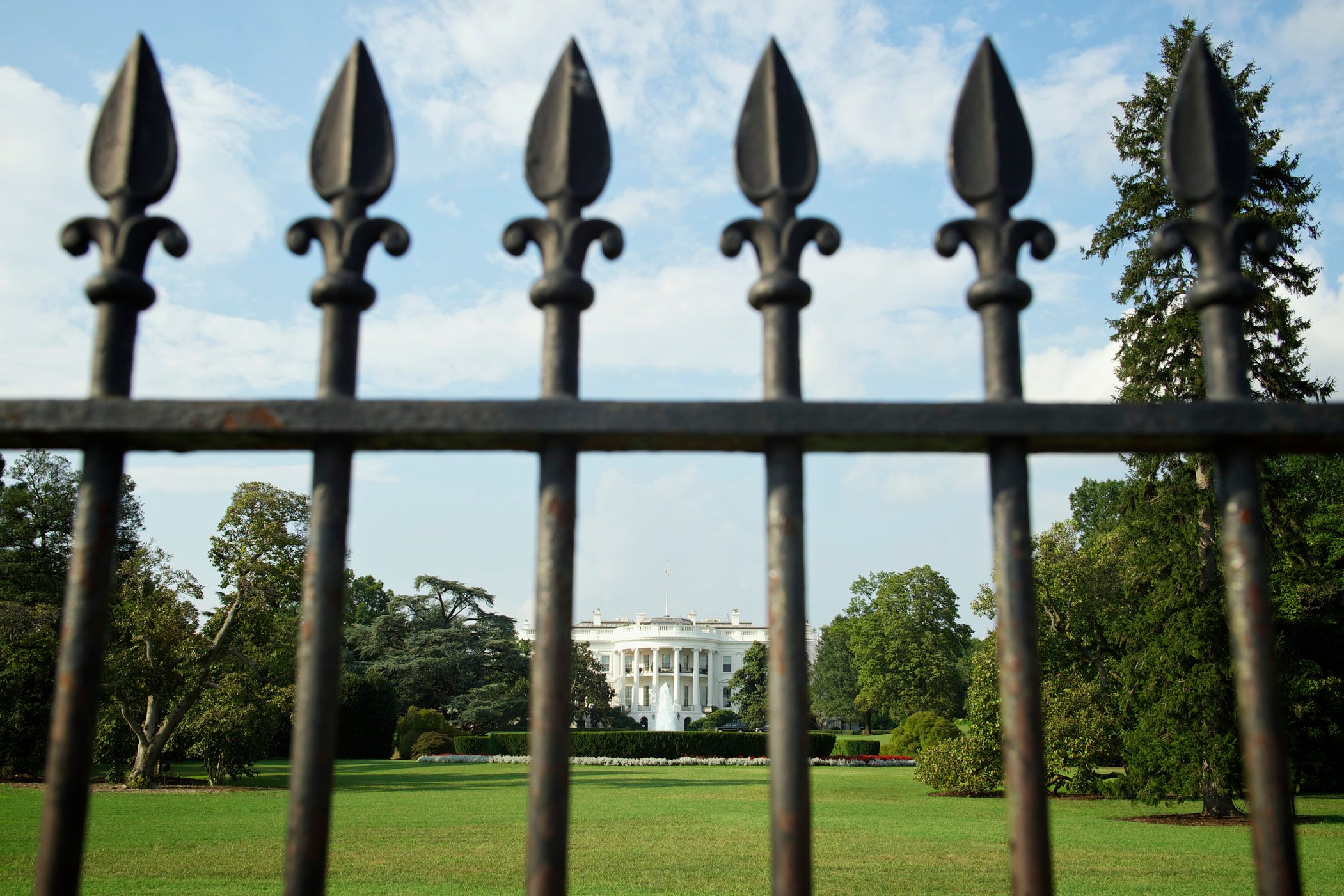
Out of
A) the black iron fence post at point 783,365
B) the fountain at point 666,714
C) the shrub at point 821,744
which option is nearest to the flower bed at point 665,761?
the shrub at point 821,744

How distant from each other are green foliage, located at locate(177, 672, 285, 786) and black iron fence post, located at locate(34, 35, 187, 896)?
2226 cm

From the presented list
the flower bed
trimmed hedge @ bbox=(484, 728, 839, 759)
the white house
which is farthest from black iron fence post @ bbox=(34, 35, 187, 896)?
the white house

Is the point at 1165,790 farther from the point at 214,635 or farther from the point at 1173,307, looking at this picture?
the point at 214,635

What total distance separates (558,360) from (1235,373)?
52.6 inches

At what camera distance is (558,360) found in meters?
1.90

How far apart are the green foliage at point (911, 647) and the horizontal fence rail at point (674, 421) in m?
48.6

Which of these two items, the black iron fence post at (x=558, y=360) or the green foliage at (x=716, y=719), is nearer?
the black iron fence post at (x=558, y=360)

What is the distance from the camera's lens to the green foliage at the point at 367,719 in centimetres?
3644

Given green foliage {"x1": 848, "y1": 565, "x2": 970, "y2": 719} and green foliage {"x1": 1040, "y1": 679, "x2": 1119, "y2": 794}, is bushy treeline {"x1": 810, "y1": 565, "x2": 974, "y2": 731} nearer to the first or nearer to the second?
green foliage {"x1": 848, "y1": 565, "x2": 970, "y2": 719}

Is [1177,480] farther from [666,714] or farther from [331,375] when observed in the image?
[666,714]

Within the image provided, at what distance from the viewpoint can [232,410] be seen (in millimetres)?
1832

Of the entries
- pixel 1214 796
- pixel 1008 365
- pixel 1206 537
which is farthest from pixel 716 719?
pixel 1008 365

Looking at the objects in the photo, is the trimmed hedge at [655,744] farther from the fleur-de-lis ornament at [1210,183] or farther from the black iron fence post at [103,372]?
the fleur-de-lis ornament at [1210,183]

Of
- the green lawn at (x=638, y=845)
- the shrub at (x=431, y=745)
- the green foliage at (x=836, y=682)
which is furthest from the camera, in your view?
the green foliage at (x=836, y=682)
